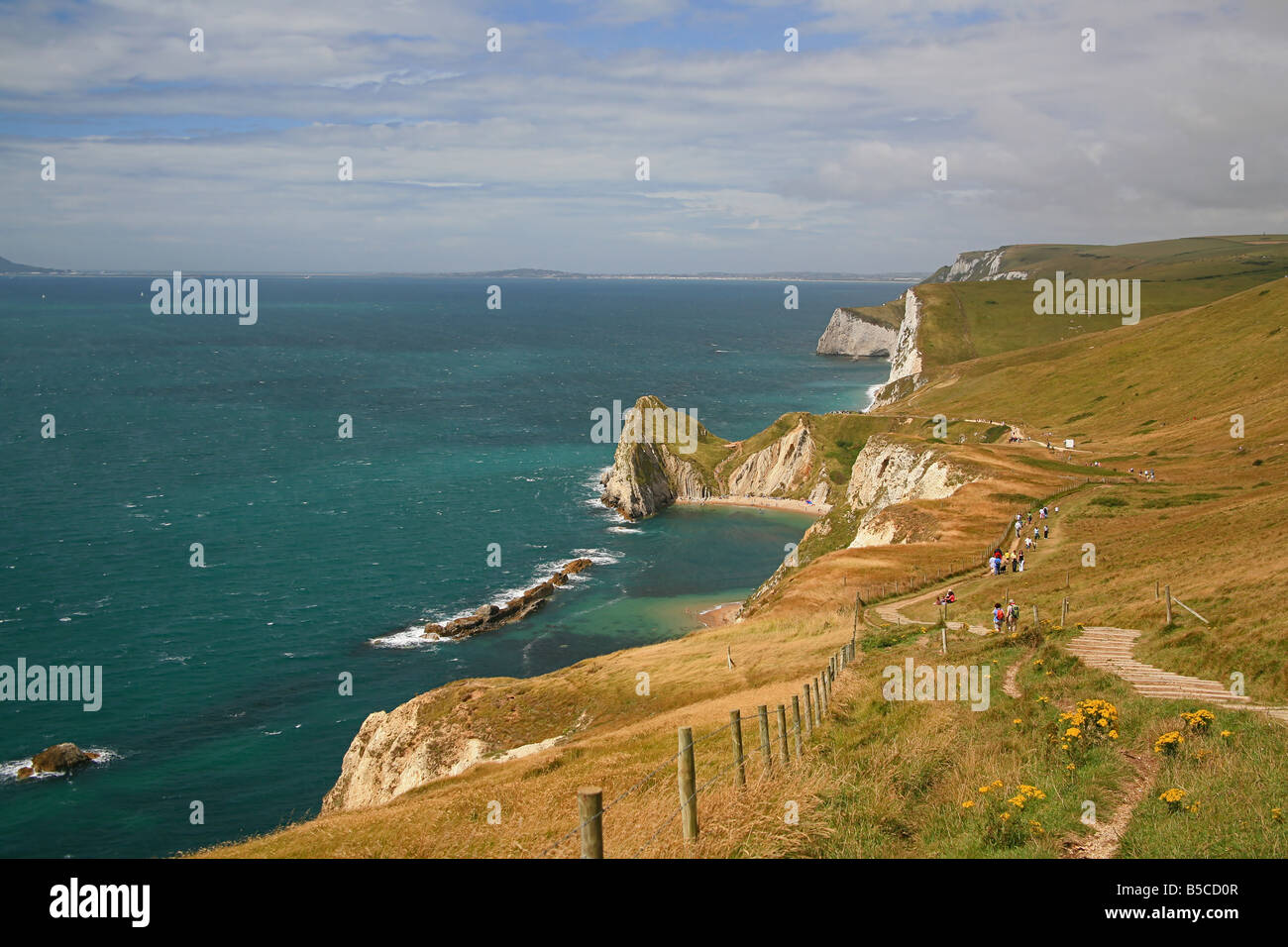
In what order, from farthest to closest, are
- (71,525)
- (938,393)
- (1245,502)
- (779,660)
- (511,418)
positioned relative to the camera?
1. (511,418)
2. (938,393)
3. (71,525)
4. (1245,502)
5. (779,660)

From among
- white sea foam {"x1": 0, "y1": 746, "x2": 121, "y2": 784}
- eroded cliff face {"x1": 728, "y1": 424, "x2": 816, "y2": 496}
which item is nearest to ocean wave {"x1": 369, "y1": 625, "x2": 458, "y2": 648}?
white sea foam {"x1": 0, "y1": 746, "x2": 121, "y2": 784}

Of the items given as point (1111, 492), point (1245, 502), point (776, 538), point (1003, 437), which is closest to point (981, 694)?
point (1245, 502)

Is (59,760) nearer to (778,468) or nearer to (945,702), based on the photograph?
(945,702)

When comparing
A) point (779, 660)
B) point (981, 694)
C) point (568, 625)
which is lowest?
point (568, 625)

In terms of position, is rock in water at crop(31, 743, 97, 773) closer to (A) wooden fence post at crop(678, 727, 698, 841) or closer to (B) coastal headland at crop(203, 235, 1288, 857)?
(B) coastal headland at crop(203, 235, 1288, 857)

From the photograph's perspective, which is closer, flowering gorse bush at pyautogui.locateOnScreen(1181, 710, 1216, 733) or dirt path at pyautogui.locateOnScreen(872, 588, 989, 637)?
flowering gorse bush at pyautogui.locateOnScreen(1181, 710, 1216, 733)
